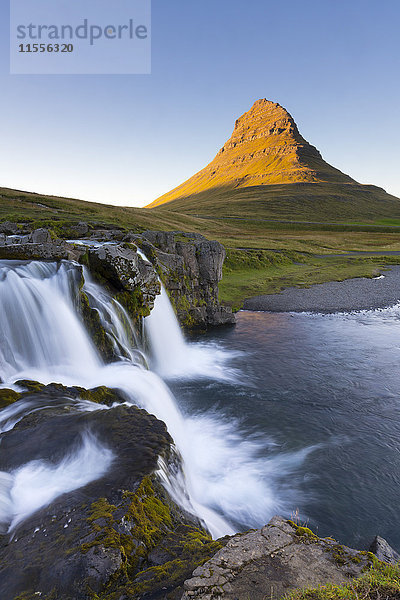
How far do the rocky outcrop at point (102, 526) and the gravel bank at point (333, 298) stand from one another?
86.0 ft

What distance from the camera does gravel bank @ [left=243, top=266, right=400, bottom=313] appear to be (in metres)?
32.6

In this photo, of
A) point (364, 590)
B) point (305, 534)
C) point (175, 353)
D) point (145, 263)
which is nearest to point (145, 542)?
point (305, 534)

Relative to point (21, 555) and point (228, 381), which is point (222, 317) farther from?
point (21, 555)

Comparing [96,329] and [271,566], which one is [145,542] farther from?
[96,329]

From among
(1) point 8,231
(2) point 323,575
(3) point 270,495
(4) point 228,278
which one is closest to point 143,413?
(3) point 270,495

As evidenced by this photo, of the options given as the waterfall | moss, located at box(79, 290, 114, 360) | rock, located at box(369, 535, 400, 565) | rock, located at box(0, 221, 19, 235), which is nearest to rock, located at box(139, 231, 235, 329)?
moss, located at box(79, 290, 114, 360)

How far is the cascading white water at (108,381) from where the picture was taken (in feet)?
27.9

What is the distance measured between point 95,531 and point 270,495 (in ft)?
22.0

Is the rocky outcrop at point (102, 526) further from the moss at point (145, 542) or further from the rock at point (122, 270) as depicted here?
the rock at point (122, 270)

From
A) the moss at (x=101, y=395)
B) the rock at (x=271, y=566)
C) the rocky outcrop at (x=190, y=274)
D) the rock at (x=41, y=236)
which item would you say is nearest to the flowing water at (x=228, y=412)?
the moss at (x=101, y=395)

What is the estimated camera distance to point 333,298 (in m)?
35.8

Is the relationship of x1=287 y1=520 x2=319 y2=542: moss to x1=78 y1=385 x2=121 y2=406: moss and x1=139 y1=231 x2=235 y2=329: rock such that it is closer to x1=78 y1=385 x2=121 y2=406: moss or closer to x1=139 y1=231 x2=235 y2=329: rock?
x1=78 y1=385 x2=121 y2=406: moss

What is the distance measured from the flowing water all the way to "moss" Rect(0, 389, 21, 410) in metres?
0.25

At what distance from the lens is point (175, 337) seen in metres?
23.0
